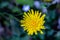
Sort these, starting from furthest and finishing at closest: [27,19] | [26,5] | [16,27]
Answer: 1. [26,5]
2. [16,27]
3. [27,19]

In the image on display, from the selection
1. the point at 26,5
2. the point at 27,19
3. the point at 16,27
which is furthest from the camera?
the point at 26,5

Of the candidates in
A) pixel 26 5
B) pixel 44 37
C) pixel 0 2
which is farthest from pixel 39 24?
pixel 0 2

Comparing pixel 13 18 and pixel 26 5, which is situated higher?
pixel 26 5

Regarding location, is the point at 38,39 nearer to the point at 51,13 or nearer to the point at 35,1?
the point at 51,13

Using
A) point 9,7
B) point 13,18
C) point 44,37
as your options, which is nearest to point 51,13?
point 44,37

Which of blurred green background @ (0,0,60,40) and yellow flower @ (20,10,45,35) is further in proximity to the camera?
blurred green background @ (0,0,60,40)

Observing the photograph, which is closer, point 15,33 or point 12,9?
point 15,33

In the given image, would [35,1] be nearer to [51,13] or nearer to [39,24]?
[51,13]

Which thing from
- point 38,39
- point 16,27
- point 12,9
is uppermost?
point 12,9

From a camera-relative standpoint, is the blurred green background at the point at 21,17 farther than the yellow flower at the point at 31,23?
Yes
